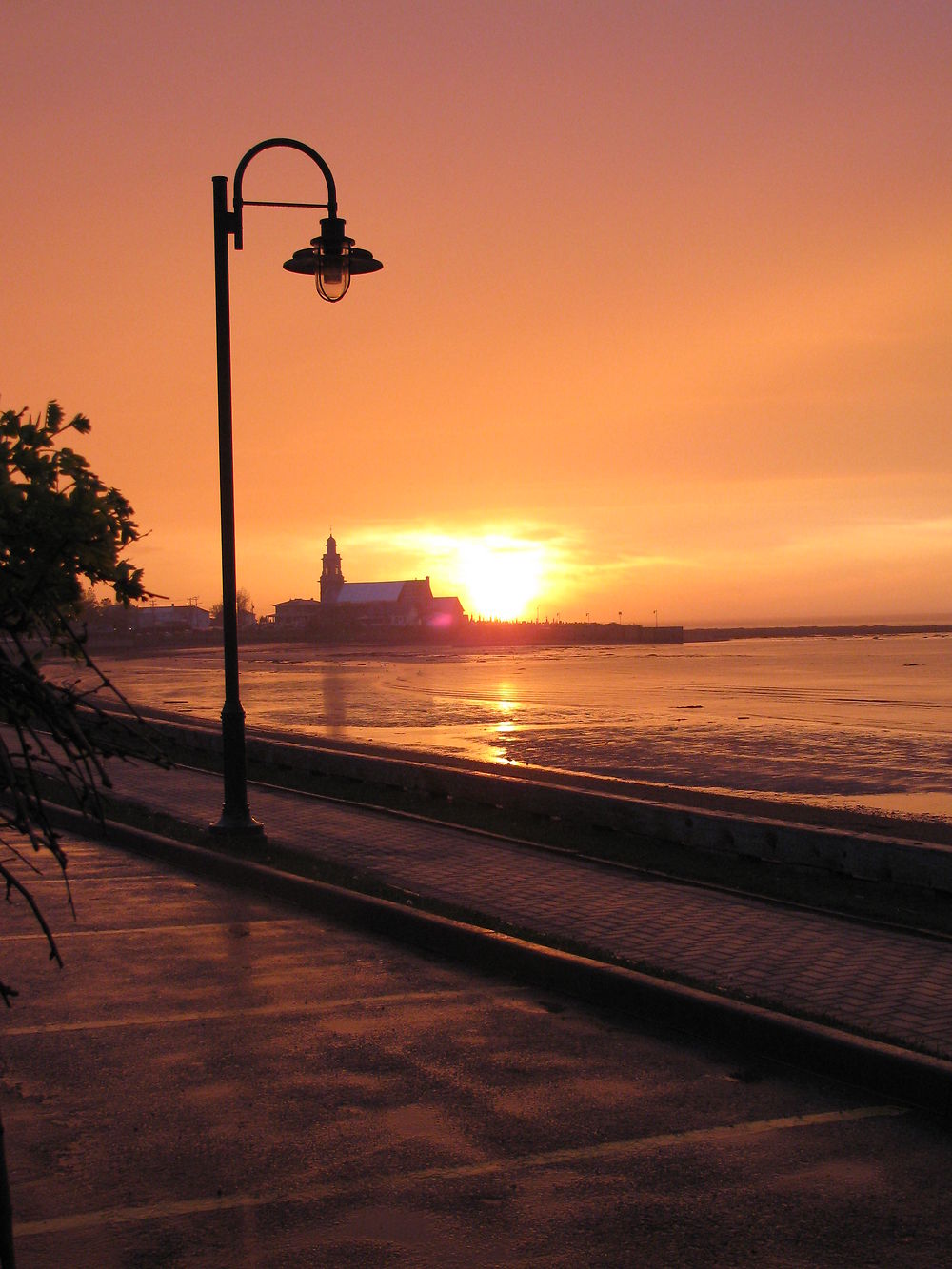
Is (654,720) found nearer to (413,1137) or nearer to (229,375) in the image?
(229,375)

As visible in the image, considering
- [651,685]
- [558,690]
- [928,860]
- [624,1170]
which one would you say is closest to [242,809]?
[928,860]

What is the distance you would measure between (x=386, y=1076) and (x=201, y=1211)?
1.54 metres

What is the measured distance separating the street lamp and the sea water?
7.23m

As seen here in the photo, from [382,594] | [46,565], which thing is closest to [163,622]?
[382,594]

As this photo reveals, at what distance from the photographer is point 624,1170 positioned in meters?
5.09

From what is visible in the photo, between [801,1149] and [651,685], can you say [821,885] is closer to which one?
[801,1149]

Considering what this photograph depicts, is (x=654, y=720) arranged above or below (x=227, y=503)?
below

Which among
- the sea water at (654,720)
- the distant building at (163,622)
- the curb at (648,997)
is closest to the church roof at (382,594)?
the distant building at (163,622)

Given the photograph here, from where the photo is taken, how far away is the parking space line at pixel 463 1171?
466cm

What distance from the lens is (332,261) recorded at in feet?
42.3

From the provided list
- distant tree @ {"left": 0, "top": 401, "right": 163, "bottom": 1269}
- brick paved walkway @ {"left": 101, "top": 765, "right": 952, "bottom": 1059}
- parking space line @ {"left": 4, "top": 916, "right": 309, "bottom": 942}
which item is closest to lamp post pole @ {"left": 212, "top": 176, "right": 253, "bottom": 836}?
brick paved walkway @ {"left": 101, "top": 765, "right": 952, "bottom": 1059}

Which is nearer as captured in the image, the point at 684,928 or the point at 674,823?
the point at 684,928

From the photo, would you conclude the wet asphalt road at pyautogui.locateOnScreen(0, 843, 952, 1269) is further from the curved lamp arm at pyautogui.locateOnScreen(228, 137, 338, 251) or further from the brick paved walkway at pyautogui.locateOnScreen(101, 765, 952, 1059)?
the curved lamp arm at pyautogui.locateOnScreen(228, 137, 338, 251)

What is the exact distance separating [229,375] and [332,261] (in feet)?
5.02
